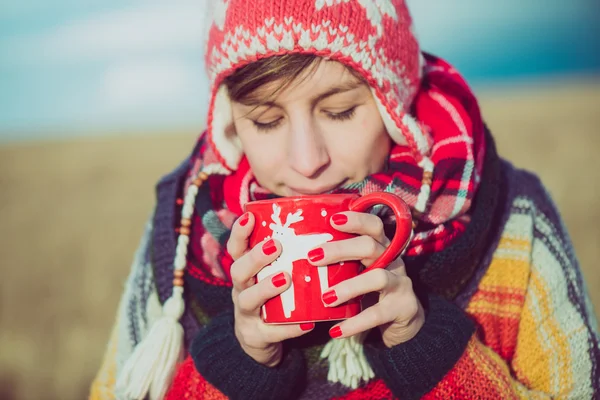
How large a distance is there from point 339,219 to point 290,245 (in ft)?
0.39

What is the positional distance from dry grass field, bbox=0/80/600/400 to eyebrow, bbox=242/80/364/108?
2.70 m

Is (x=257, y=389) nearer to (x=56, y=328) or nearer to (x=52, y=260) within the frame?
(x=56, y=328)

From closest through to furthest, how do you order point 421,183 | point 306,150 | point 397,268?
point 397,268 < point 306,150 < point 421,183

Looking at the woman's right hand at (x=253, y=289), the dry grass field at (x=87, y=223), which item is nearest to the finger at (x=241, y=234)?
the woman's right hand at (x=253, y=289)

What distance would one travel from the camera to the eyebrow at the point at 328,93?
1.68 meters

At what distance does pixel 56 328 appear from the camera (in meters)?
4.65

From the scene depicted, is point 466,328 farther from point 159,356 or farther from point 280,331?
point 159,356

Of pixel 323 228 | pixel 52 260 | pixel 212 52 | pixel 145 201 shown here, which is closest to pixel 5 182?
pixel 145 201

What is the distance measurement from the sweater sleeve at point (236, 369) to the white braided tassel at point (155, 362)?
0.11 m

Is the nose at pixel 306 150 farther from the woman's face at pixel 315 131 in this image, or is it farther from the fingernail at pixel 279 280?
the fingernail at pixel 279 280

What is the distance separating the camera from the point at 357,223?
1305mm

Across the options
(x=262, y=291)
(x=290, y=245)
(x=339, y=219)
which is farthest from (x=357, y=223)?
(x=262, y=291)

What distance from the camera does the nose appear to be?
5.34 ft

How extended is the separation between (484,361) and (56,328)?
3.89 metres
